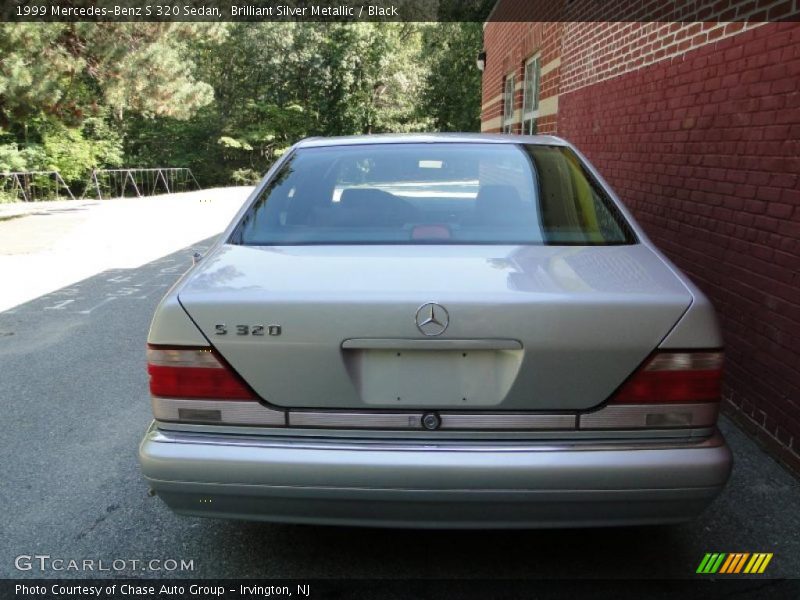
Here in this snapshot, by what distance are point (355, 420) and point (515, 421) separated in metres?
0.50

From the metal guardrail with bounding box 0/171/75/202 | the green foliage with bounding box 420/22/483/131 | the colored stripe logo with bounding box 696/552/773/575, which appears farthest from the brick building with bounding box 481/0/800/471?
the green foliage with bounding box 420/22/483/131

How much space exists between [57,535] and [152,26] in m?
17.0

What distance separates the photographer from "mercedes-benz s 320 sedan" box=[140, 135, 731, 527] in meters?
2.30

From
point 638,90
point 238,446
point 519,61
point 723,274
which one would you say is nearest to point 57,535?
point 238,446

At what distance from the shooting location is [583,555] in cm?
295

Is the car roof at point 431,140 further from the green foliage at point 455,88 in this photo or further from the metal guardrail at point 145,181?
the green foliage at point 455,88

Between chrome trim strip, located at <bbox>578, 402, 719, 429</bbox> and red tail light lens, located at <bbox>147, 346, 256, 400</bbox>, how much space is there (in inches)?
42.7

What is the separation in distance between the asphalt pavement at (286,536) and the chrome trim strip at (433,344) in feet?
3.34

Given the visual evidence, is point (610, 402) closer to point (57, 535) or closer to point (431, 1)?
point (57, 535)

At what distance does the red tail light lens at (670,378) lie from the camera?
232cm

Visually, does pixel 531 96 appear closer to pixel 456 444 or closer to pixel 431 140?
pixel 431 140

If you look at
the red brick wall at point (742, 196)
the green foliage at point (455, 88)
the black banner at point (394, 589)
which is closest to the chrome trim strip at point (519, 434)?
the black banner at point (394, 589)

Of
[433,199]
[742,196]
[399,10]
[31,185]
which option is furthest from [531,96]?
[399,10]

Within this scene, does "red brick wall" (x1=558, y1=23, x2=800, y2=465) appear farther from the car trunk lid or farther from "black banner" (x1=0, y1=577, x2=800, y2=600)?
the car trunk lid
